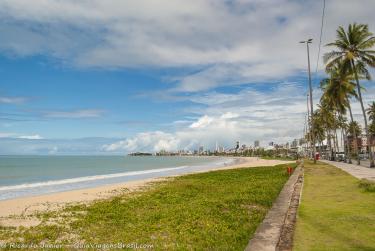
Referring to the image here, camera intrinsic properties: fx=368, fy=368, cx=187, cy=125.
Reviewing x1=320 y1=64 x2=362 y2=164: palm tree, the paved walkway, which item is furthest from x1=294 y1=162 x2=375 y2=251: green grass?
x1=320 y1=64 x2=362 y2=164: palm tree

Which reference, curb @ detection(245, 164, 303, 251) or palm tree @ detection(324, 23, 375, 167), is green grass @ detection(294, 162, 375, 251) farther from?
palm tree @ detection(324, 23, 375, 167)

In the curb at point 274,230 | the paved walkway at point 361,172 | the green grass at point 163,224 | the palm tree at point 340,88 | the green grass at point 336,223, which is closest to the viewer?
the curb at point 274,230

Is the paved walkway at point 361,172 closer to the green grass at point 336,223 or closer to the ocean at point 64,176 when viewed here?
the green grass at point 336,223

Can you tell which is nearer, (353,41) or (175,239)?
(175,239)

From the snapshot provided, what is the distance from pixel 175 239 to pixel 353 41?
32.7 m

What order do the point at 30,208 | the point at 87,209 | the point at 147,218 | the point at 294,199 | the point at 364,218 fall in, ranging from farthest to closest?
the point at 30,208 → the point at 87,209 → the point at 294,199 → the point at 147,218 → the point at 364,218

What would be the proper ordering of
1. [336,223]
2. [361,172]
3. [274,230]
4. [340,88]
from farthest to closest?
[340,88], [361,172], [336,223], [274,230]

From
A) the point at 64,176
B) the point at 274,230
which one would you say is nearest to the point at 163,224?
the point at 274,230

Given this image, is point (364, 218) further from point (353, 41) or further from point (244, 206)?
point (353, 41)

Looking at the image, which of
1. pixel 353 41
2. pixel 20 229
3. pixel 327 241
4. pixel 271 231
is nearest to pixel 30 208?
pixel 20 229

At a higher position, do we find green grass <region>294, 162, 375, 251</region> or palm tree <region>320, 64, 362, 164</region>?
palm tree <region>320, 64, 362, 164</region>

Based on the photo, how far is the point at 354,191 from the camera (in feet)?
47.3

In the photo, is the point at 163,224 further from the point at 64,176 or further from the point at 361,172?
the point at 64,176

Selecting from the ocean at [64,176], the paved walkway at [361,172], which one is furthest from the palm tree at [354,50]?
the ocean at [64,176]
